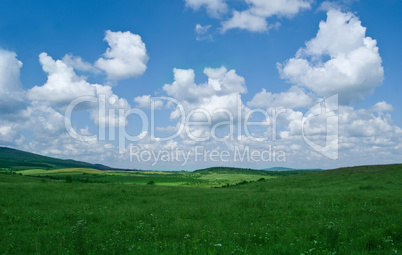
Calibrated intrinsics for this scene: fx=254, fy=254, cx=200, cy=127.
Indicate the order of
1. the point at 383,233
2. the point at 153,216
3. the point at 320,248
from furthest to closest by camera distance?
the point at 153,216, the point at 383,233, the point at 320,248

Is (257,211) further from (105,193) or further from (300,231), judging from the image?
(105,193)

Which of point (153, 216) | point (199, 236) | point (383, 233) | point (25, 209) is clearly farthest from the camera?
point (25, 209)

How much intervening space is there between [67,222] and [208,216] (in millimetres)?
7666

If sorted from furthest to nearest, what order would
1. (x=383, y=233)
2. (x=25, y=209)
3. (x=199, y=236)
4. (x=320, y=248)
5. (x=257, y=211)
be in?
(x=25, y=209) → (x=257, y=211) → (x=199, y=236) → (x=383, y=233) → (x=320, y=248)

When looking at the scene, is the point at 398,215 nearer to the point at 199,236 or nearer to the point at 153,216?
the point at 199,236

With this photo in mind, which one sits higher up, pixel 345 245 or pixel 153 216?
pixel 345 245

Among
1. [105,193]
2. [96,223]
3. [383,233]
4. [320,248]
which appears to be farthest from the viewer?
[105,193]

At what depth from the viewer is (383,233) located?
963cm

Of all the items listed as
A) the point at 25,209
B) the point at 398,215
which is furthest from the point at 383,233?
the point at 25,209

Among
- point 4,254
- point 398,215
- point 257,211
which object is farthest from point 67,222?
point 398,215

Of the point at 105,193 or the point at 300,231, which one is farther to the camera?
the point at 105,193

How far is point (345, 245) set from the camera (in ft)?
28.2

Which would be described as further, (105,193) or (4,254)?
(105,193)

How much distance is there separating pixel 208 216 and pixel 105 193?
15.6 meters
